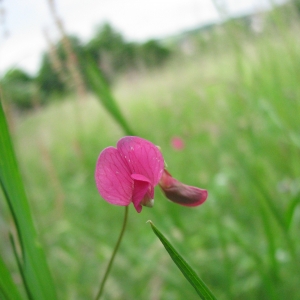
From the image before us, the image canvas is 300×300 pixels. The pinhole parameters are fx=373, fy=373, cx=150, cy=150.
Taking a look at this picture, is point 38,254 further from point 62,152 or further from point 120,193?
point 62,152

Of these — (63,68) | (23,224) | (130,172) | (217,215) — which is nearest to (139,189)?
(130,172)

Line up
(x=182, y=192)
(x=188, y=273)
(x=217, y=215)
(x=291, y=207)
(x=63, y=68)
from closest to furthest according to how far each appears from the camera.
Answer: (x=188, y=273) → (x=182, y=192) → (x=291, y=207) → (x=217, y=215) → (x=63, y=68)

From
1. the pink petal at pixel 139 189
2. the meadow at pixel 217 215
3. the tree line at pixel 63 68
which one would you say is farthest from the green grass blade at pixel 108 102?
the pink petal at pixel 139 189

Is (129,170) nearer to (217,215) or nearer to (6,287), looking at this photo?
(6,287)

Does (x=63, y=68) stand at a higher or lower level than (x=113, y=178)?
higher

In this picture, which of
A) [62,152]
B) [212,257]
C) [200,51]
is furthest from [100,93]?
[62,152]

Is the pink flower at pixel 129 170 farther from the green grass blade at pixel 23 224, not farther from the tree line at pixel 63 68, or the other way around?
the tree line at pixel 63 68
